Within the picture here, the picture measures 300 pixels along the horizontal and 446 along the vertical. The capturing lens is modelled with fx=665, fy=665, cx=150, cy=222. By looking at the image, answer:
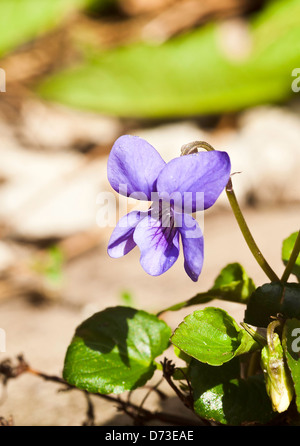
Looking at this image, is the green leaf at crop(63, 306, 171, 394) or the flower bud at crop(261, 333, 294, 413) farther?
the green leaf at crop(63, 306, 171, 394)

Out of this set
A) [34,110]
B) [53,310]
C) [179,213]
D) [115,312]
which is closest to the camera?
[179,213]

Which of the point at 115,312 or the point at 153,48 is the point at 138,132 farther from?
the point at 115,312

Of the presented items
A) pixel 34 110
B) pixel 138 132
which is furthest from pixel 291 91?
pixel 34 110

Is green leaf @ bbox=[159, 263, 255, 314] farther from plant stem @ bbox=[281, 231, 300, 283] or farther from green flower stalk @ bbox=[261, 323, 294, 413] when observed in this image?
green flower stalk @ bbox=[261, 323, 294, 413]

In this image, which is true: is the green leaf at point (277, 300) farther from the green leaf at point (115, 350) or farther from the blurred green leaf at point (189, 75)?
the blurred green leaf at point (189, 75)

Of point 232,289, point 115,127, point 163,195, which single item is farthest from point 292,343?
point 115,127

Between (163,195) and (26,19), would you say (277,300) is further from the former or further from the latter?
(26,19)

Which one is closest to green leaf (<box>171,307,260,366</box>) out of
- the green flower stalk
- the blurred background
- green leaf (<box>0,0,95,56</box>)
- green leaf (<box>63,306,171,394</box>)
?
the green flower stalk
